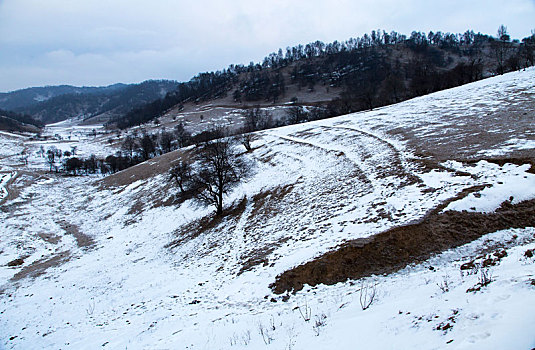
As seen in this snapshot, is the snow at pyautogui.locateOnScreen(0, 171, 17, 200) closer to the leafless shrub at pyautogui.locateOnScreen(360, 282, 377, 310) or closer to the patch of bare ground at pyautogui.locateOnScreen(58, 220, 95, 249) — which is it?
the patch of bare ground at pyautogui.locateOnScreen(58, 220, 95, 249)

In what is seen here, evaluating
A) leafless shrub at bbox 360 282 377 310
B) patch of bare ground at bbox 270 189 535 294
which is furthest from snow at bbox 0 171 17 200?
leafless shrub at bbox 360 282 377 310

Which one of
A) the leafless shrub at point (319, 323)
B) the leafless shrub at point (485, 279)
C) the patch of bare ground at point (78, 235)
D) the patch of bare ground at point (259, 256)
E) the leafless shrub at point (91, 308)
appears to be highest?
the leafless shrub at point (485, 279)

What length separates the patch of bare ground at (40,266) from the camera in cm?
2570

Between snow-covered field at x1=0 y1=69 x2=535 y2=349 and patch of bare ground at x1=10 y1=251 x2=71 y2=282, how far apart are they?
22cm

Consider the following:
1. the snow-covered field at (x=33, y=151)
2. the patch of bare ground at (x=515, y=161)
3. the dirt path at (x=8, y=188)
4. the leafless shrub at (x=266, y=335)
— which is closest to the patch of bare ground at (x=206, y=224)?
the leafless shrub at (x=266, y=335)

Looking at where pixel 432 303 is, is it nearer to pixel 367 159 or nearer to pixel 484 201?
pixel 484 201

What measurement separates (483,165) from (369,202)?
6.86m

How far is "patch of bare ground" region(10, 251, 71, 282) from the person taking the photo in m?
25.7

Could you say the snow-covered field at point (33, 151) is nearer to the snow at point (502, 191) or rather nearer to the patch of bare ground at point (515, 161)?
the snow at point (502, 191)

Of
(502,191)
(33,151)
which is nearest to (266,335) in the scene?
(502,191)

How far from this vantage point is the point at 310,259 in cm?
1330

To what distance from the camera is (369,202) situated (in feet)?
55.1

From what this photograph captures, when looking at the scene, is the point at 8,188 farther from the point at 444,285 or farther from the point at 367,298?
the point at 444,285

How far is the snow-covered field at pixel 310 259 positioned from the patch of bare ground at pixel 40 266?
219mm
